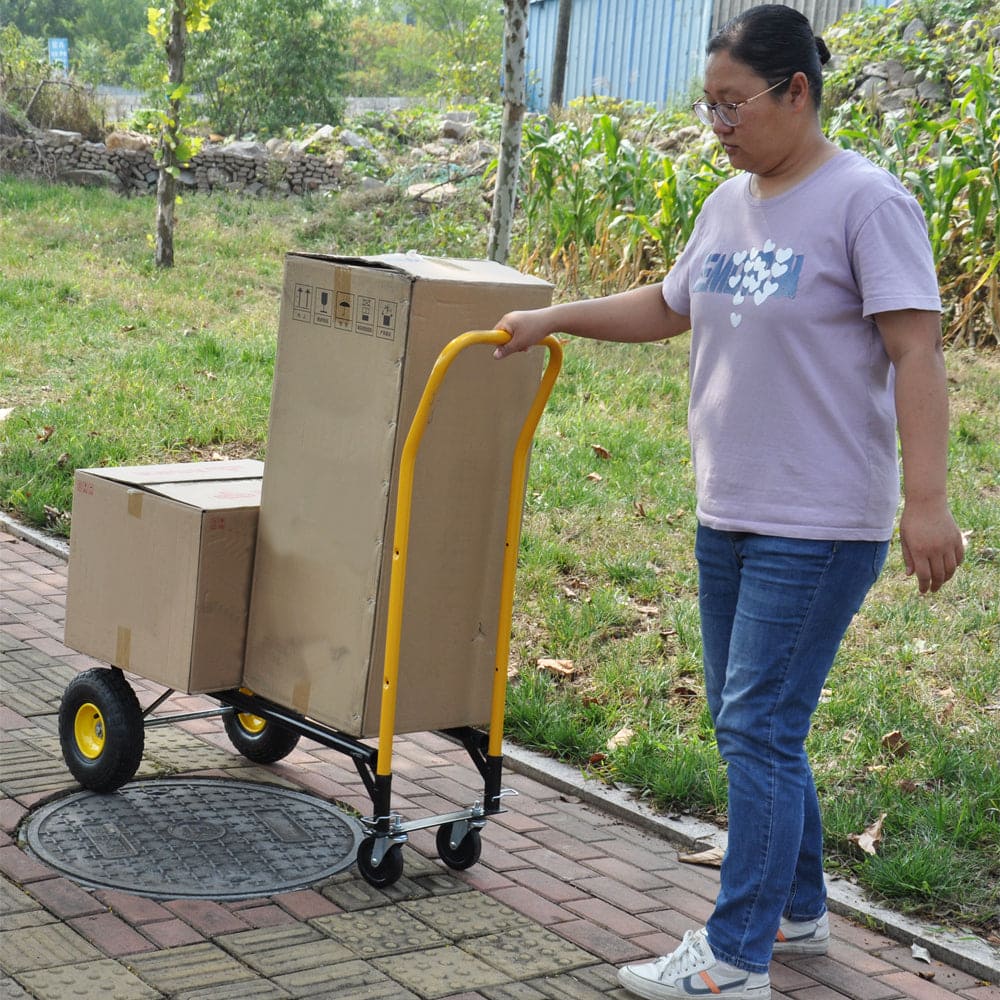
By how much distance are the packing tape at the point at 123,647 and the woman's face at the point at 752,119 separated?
2.14 m

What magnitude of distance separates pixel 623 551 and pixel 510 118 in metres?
2.71

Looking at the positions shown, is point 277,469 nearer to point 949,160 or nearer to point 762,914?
point 762,914

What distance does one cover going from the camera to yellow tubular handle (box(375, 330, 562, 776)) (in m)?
3.27

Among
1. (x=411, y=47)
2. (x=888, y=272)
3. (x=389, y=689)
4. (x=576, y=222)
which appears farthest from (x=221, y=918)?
(x=411, y=47)

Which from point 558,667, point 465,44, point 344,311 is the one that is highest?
point 465,44

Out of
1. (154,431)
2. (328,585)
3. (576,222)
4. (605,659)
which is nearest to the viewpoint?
(328,585)

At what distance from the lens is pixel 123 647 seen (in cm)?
396

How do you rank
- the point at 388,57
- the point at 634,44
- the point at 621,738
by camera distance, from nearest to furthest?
the point at 621,738 → the point at 634,44 → the point at 388,57

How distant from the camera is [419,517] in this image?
3.49 meters

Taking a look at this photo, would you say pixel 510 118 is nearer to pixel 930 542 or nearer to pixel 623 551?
pixel 623 551

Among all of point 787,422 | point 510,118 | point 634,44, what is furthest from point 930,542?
point 634,44

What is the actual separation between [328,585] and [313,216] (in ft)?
48.8

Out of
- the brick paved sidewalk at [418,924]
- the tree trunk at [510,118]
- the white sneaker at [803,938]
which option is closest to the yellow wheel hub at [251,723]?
the brick paved sidewalk at [418,924]

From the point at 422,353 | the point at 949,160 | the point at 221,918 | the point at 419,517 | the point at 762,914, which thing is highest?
the point at 949,160
